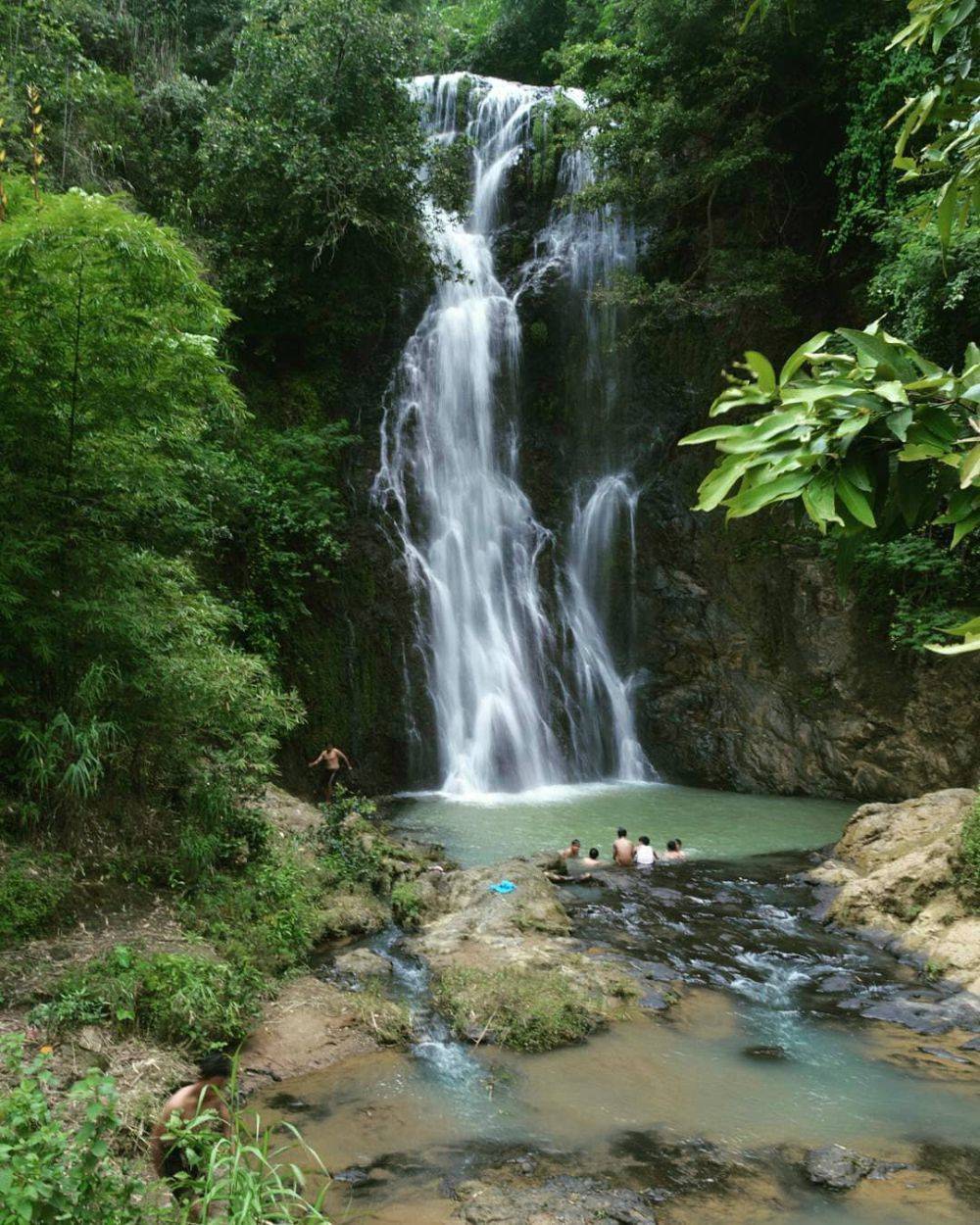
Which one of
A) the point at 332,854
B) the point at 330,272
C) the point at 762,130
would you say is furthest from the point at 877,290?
the point at 332,854

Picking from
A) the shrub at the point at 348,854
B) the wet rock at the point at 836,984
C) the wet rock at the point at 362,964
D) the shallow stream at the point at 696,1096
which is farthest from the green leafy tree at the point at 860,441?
the shrub at the point at 348,854

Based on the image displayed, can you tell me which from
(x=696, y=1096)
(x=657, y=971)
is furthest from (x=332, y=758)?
(x=696, y=1096)

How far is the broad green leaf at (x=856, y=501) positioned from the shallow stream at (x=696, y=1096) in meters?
3.87

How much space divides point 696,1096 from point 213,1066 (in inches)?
109

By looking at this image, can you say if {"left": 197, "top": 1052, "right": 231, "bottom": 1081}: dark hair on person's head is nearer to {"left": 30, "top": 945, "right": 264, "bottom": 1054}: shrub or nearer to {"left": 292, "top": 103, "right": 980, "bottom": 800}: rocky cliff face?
{"left": 30, "top": 945, "right": 264, "bottom": 1054}: shrub

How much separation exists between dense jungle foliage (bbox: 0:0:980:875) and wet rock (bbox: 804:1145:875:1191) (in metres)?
4.46

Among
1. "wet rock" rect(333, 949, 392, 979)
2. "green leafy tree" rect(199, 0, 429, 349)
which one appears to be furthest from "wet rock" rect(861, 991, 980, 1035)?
"green leafy tree" rect(199, 0, 429, 349)

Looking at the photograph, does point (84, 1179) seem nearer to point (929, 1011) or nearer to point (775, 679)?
point (929, 1011)

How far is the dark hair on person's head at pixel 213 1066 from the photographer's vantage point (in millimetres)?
4512

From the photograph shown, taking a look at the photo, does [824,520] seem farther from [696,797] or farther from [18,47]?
[18,47]

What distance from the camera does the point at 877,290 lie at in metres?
13.1

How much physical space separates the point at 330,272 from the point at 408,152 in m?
2.61

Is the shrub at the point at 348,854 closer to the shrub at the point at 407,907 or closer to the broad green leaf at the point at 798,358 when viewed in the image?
the shrub at the point at 407,907

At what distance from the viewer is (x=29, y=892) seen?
5.41 m
